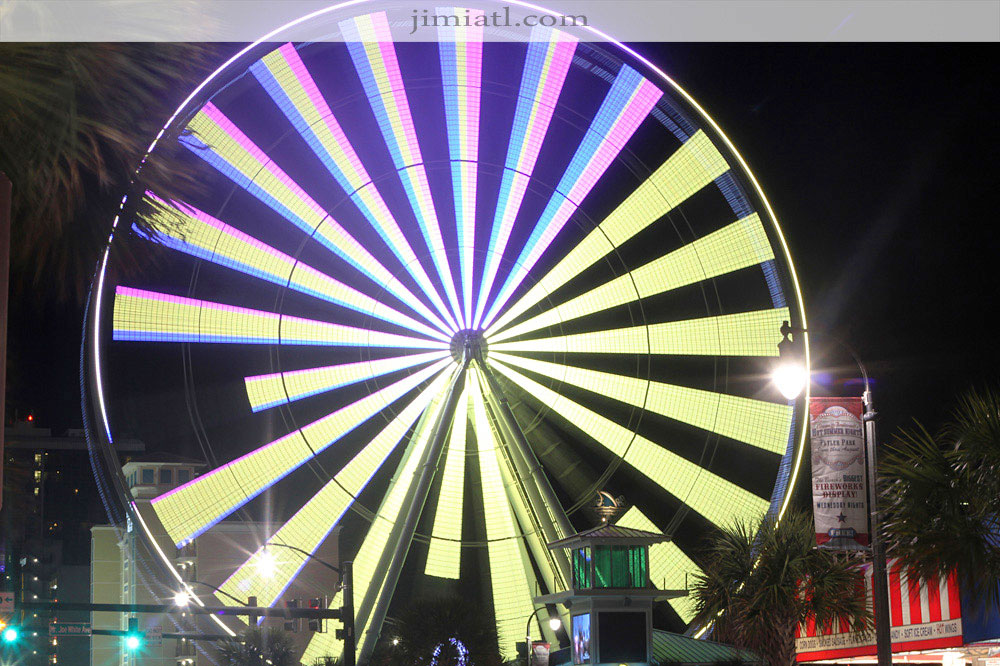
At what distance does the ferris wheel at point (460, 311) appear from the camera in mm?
19453

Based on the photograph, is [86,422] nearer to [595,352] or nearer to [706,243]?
[595,352]

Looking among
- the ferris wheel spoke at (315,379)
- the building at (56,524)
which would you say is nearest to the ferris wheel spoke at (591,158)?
the ferris wheel spoke at (315,379)

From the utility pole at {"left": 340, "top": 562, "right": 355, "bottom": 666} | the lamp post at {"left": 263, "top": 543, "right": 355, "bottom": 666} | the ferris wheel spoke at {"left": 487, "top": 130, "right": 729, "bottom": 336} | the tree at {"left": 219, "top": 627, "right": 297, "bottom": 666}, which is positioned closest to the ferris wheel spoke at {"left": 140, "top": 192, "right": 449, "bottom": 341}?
the ferris wheel spoke at {"left": 487, "top": 130, "right": 729, "bottom": 336}

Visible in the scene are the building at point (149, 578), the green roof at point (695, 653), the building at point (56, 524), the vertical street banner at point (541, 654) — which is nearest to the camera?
the green roof at point (695, 653)

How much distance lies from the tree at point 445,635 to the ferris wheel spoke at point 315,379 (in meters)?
7.96

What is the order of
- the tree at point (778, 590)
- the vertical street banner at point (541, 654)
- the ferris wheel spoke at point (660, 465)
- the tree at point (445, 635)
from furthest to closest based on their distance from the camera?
the tree at point (445, 635), the vertical street banner at point (541, 654), the ferris wheel spoke at point (660, 465), the tree at point (778, 590)

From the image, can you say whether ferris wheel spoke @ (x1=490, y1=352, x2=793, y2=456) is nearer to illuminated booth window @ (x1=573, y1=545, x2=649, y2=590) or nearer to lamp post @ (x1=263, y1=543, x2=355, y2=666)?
illuminated booth window @ (x1=573, y1=545, x2=649, y2=590)

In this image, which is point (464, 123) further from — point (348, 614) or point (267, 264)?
point (348, 614)

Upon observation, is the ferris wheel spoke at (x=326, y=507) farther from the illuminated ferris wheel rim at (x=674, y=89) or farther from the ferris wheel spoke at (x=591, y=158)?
the illuminated ferris wheel rim at (x=674, y=89)

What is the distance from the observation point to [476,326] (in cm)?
2061

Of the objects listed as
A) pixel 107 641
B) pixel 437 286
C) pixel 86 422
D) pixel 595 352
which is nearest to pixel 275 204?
pixel 437 286

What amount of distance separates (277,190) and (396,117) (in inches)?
87.8

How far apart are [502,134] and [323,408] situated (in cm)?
522

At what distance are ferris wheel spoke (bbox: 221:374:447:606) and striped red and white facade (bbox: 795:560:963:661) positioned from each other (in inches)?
267
